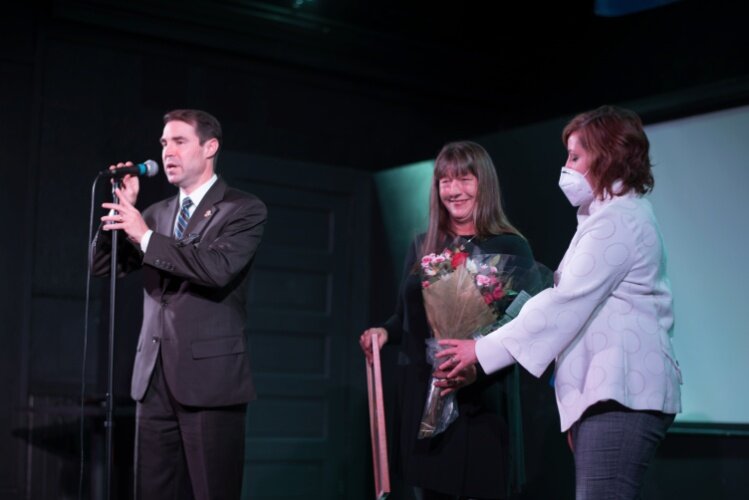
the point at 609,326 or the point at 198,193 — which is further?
the point at 198,193

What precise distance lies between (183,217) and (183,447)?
0.79 meters

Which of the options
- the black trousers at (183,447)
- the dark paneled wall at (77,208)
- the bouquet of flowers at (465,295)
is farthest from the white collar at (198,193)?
the dark paneled wall at (77,208)

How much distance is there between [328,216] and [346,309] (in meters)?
0.56

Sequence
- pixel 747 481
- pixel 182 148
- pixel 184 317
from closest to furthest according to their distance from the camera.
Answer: pixel 184 317, pixel 182 148, pixel 747 481

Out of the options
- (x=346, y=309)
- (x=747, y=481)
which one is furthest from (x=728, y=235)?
(x=346, y=309)

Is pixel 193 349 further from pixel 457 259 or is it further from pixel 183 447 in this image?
A: pixel 457 259

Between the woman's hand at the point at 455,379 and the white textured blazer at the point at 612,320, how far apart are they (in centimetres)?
34

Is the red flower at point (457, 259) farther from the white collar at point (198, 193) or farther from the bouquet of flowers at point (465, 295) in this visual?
the white collar at point (198, 193)

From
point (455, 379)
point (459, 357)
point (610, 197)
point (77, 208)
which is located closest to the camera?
point (610, 197)

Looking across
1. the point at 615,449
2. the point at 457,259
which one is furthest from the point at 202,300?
the point at 615,449

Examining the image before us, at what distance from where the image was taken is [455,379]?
2.58 metres

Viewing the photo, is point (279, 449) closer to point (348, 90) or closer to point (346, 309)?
point (346, 309)

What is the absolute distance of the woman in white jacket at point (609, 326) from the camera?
2.10m

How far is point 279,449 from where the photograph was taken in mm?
5414
